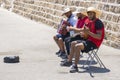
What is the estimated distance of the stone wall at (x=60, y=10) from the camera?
13.2 metres

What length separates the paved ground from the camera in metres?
9.37

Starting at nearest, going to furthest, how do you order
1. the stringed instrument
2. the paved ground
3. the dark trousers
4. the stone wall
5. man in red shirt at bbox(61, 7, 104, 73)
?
the paved ground, man in red shirt at bbox(61, 7, 104, 73), the dark trousers, the stringed instrument, the stone wall

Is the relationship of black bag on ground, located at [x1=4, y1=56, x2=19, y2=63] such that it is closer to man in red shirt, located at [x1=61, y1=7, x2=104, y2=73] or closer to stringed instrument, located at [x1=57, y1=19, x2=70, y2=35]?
stringed instrument, located at [x1=57, y1=19, x2=70, y2=35]

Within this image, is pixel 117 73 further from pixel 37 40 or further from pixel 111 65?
pixel 37 40

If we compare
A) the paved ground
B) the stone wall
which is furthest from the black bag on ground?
the stone wall

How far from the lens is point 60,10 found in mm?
18438

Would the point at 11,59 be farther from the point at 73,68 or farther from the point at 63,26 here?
the point at 73,68

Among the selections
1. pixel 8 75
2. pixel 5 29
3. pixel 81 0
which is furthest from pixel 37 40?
pixel 8 75

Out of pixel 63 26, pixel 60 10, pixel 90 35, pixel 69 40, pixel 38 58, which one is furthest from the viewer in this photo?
pixel 60 10

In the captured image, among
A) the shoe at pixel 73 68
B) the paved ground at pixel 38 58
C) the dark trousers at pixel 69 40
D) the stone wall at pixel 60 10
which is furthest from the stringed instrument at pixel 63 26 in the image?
the stone wall at pixel 60 10

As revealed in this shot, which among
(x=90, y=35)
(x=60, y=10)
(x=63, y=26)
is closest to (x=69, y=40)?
(x=63, y=26)

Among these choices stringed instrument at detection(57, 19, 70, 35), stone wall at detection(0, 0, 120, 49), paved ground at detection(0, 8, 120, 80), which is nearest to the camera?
paved ground at detection(0, 8, 120, 80)

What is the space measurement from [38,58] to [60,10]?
6.90m

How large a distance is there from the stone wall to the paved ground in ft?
1.38
